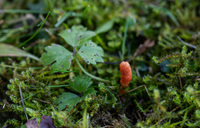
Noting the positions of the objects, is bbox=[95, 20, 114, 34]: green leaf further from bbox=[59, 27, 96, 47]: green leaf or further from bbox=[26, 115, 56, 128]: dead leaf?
bbox=[26, 115, 56, 128]: dead leaf

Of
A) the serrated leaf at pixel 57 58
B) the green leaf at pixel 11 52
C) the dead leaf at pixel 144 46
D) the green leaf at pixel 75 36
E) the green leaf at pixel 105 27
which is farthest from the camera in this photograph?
the green leaf at pixel 105 27

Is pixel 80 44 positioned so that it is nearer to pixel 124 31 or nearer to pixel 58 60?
pixel 58 60

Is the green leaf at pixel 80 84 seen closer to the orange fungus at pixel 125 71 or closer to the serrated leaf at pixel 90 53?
the serrated leaf at pixel 90 53

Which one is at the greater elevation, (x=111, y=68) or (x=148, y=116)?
(x=111, y=68)

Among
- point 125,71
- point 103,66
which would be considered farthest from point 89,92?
point 103,66

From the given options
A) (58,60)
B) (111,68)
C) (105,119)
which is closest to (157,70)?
(111,68)

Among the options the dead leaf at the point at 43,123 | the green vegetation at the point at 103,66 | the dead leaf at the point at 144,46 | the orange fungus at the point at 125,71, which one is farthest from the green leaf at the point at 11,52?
the dead leaf at the point at 144,46

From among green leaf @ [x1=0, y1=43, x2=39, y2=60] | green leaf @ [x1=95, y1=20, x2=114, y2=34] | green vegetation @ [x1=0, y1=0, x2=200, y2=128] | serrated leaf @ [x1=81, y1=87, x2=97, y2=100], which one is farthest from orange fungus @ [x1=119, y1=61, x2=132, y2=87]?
green leaf @ [x1=0, y1=43, x2=39, y2=60]
